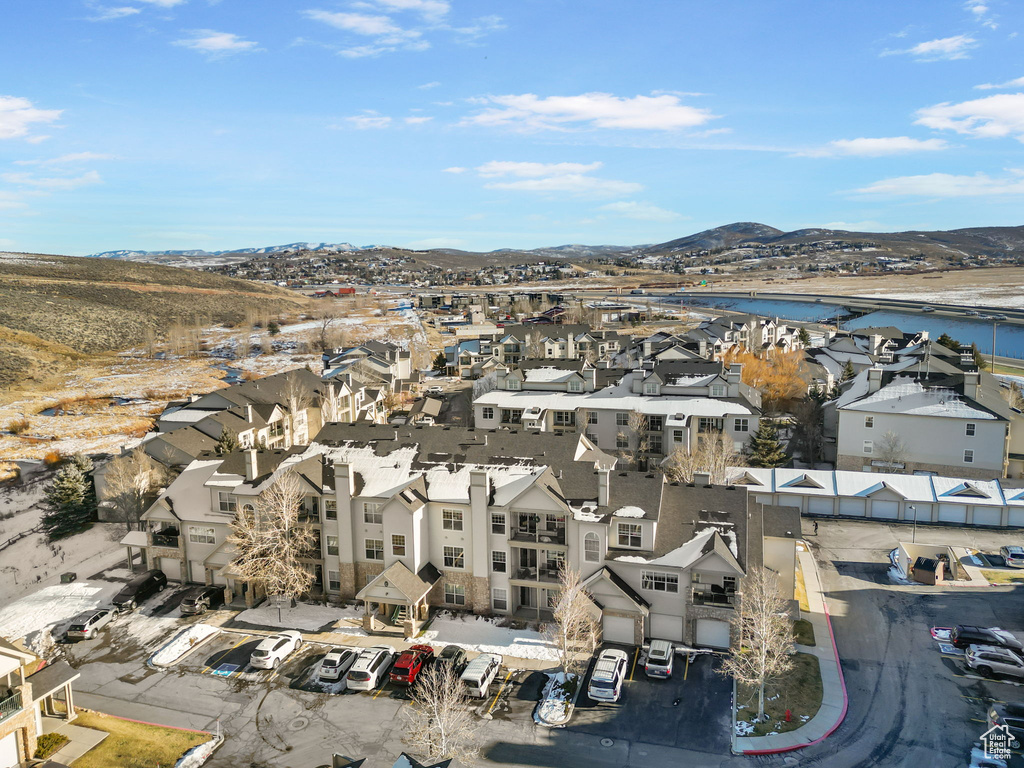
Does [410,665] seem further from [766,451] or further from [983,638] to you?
[766,451]

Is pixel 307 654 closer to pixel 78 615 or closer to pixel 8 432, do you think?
pixel 78 615

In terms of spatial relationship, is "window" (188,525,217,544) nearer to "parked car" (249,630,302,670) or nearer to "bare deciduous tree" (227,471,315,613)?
"bare deciduous tree" (227,471,315,613)

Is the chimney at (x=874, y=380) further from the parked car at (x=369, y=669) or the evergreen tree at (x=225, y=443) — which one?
the evergreen tree at (x=225, y=443)

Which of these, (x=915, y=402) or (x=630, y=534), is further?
(x=915, y=402)

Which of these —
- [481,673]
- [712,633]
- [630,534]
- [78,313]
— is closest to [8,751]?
[481,673]

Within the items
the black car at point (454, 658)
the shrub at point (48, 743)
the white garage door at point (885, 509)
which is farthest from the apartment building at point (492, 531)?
the white garage door at point (885, 509)

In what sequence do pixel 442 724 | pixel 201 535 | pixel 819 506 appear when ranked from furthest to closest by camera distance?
1. pixel 819 506
2. pixel 201 535
3. pixel 442 724

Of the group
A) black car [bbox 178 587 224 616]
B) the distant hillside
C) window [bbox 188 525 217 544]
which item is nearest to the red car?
black car [bbox 178 587 224 616]
